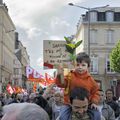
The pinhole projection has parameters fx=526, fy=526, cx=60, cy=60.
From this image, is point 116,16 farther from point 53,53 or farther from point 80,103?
point 80,103

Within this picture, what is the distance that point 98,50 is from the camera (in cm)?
7525

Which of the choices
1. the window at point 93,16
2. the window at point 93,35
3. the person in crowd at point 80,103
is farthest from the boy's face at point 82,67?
the window at point 93,16

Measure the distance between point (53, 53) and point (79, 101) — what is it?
21.6ft

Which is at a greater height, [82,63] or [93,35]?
[93,35]

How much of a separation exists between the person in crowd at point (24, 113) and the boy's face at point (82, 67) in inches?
106

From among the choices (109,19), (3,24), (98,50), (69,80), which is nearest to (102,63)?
(98,50)

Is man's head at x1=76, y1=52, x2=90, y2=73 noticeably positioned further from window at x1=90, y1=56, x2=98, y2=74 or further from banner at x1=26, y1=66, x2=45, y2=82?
window at x1=90, y1=56, x2=98, y2=74

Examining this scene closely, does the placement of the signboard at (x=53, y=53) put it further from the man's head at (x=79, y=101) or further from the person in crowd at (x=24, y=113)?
the person in crowd at (x=24, y=113)

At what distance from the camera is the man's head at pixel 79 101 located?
4594mm


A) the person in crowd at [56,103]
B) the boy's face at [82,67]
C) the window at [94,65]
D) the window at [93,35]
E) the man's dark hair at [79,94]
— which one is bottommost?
the person in crowd at [56,103]

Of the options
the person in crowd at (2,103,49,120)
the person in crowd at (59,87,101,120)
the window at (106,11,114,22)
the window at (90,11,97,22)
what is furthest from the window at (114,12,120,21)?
the person in crowd at (2,103,49,120)

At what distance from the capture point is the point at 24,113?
2744mm

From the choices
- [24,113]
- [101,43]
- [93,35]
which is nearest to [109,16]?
[93,35]

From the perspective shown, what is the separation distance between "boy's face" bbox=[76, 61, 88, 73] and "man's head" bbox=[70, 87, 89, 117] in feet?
2.76
